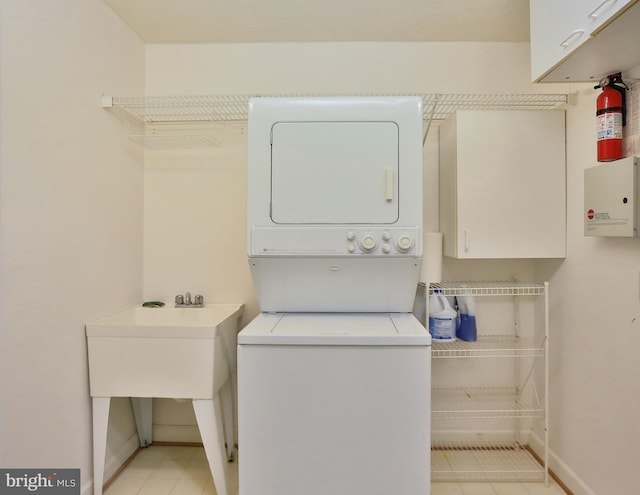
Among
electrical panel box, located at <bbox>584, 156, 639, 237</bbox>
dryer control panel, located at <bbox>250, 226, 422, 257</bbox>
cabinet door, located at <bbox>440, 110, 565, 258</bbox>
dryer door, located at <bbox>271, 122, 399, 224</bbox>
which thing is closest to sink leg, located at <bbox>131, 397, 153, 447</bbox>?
dryer control panel, located at <bbox>250, 226, 422, 257</bbox>

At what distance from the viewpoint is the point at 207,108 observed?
2.68 metres

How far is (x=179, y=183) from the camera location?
274 centimetres

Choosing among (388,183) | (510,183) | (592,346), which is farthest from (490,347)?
(388,183)

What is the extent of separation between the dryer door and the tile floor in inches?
66.7

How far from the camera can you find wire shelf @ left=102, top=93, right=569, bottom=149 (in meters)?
2.46

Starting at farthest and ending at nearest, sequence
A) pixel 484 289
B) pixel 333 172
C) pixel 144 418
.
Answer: pixel 144 418
pixel 484 289
pixel 333 172

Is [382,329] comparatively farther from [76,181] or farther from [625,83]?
[76,181]

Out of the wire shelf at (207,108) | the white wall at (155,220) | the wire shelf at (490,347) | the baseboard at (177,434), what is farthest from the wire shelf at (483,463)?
the wire shelf at (207,108)

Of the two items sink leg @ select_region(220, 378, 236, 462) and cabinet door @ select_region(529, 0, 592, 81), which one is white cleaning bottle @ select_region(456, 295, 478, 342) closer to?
cabinet door @ select_region(529, 0, 592, 81)

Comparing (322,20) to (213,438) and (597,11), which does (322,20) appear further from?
(213,438)

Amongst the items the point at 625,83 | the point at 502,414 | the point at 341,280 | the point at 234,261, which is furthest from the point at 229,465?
the point at 625,83

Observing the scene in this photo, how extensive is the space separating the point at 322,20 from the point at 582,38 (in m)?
1.51

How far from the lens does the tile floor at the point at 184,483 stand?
2.26 m

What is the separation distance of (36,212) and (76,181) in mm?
330
